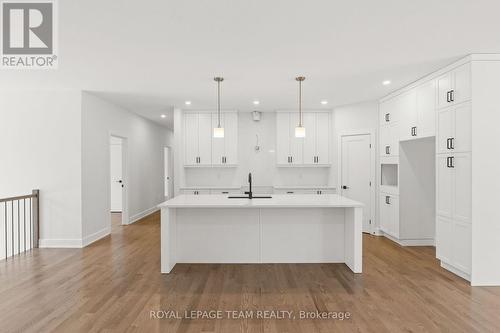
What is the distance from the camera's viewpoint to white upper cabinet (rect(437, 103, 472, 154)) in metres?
3.59

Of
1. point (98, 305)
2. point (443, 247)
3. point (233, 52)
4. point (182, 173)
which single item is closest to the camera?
point (98, 305)

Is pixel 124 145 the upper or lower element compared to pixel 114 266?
upper

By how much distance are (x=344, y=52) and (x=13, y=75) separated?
4653 millimetres

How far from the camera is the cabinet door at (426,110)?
14.1ft

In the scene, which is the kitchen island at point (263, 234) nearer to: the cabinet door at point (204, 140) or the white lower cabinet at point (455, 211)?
the white lower cabinet at point (455, 211)

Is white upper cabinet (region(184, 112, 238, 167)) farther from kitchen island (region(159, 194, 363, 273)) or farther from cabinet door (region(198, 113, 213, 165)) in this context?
kitchen island (region(159, 194, 363, 273))

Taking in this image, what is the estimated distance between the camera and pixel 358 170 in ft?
20.8

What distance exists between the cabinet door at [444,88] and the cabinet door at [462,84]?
9 cm

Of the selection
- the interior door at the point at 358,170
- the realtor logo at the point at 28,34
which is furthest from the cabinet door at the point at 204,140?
the realtor logo at the point at 28,34

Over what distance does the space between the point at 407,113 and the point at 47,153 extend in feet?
20.6

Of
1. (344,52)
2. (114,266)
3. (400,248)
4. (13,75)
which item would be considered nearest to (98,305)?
(114,266)

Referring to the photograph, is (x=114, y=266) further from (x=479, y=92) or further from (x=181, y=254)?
(x=479, y=92)

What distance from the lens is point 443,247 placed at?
4047mm

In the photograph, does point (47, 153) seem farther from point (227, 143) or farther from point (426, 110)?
point (426, 110)
